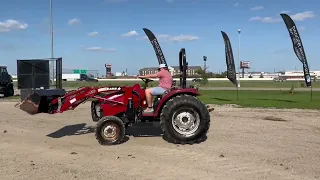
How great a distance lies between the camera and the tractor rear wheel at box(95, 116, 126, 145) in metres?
8.73

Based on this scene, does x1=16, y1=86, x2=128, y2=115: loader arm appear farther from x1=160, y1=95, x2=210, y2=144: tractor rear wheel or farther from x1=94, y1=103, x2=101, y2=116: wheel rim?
x1=160, y1=95, x2=210, y2=144: tractor rear wheel

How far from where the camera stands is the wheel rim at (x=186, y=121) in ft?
29.2

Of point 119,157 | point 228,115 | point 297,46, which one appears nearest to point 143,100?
point 119,157

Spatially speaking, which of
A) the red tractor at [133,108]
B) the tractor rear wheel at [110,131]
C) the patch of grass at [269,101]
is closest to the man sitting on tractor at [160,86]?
the red tractor at [133,108]

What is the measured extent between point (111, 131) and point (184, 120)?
1699 mm

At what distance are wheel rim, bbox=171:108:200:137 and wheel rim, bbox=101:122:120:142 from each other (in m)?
1.29

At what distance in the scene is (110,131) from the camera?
879cm

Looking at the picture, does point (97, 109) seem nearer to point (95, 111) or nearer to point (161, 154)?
point (95, 111)

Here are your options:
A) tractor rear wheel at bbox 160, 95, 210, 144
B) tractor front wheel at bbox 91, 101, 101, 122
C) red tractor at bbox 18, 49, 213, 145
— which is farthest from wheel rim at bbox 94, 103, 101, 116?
tractor rear wheel at bbox 160, 95, 210, 144

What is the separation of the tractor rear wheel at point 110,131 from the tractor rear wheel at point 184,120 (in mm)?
958

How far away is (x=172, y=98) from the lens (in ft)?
29.6

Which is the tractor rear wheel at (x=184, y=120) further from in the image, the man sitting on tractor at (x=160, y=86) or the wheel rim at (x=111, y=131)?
the wheel rim at (x=111, y=131)

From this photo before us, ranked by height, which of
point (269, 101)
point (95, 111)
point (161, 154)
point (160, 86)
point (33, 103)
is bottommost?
point (161, 154)

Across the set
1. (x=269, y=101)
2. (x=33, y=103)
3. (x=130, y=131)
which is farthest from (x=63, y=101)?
(x=269, y=101)
